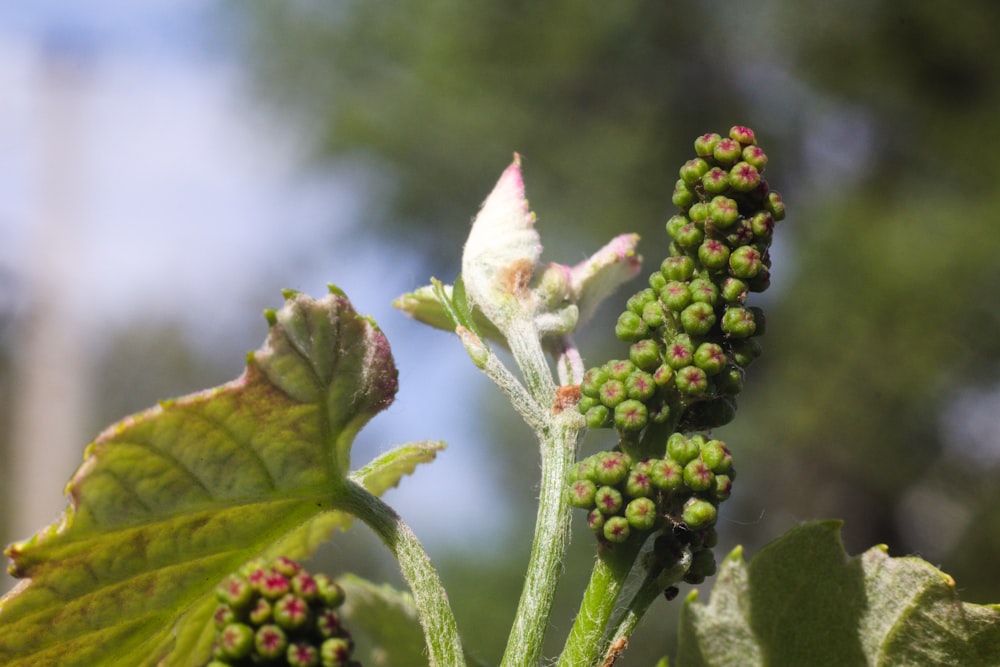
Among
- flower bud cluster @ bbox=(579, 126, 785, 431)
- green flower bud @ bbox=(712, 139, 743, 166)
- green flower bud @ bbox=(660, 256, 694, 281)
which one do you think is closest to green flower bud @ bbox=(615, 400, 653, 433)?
flower bud cluster @ bbox=(579, 126, 785, 431)

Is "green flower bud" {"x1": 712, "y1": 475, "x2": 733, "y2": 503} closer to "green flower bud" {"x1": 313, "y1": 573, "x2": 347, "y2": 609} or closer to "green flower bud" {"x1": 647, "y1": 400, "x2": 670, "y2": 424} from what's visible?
"green flower bud" {"x1": 647, "y1": 400, "x2": 670, "y2": 424}

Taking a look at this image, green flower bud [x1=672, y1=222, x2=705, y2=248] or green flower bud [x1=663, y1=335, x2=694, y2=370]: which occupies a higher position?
green flower bud [x1=672, y1=222, x2=705, y2=248]

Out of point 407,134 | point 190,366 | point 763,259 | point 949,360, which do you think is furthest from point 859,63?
point 190,366

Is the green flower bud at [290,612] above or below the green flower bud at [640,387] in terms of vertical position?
below

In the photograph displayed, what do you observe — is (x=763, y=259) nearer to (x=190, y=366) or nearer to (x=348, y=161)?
(x=348, y=161)

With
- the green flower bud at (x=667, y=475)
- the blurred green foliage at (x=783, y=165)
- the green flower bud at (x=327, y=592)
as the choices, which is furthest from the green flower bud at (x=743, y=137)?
the blurred green foliage at (x=783, y=165)

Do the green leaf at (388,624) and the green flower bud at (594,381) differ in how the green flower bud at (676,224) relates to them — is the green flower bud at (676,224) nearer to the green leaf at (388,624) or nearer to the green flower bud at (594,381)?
the green flower bud at (594,381)
